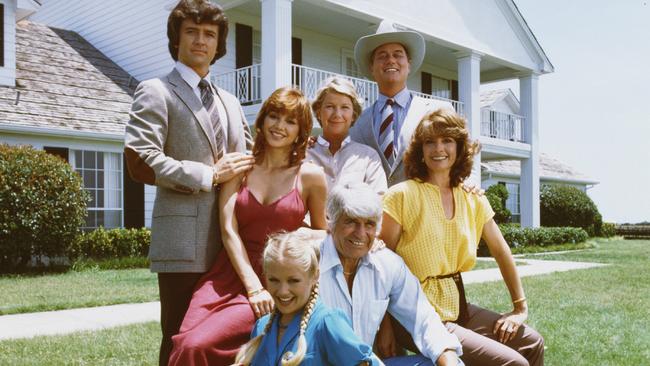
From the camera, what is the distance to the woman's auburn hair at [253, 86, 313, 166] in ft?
10.5

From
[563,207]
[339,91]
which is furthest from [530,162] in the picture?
[339,91]

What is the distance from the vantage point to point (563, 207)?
2681 centimetres

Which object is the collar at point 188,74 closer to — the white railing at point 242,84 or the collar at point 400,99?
the collar at point 400,99

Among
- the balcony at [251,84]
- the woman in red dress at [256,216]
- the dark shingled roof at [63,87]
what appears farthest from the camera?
the balcony at [251,84]

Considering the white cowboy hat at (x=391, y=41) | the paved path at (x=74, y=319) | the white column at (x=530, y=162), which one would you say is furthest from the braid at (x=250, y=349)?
the white column at (x=530, y=162)

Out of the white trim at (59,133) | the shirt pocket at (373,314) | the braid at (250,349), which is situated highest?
the white trim at (59,133)

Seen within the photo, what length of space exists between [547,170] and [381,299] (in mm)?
31504

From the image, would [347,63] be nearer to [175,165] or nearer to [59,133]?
[59,133]

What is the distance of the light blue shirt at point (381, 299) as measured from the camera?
3.03 metres

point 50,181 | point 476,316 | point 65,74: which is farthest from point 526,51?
point 476,316

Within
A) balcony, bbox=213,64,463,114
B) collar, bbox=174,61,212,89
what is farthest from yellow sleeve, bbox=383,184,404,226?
balcony, bbox=213,64,463,114

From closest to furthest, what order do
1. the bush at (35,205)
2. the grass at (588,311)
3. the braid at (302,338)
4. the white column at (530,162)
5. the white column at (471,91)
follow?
the braid at (302,338) < the grass at (588,311) < the bush at (35,205) < the white column at (471,91) < the white column at (530,162)

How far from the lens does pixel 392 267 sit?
315cm

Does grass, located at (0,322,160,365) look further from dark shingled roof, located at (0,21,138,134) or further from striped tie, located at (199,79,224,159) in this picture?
dark shingled roof, located at (0,21,138,134)
